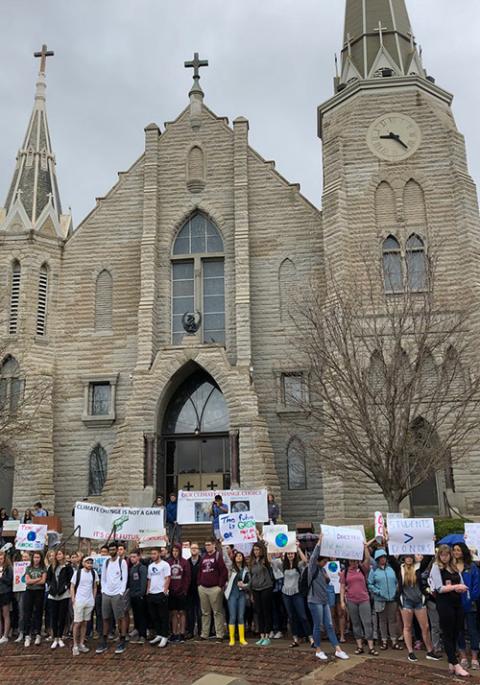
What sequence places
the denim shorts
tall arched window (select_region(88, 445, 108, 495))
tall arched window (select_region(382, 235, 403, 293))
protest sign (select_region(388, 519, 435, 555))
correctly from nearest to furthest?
the denim shorts
protest sign (select_region(388, 519, 435, 555))
tall arched window (select_region(382, 235, 403, 293))
tall arched window (select_region(88, 445, 108, 495))

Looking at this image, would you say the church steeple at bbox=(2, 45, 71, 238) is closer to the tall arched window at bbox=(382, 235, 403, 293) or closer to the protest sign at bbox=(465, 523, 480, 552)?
the tall arched window at bbox=(382, 235, 403, 293)

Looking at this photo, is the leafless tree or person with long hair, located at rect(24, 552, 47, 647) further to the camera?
the leafless tree

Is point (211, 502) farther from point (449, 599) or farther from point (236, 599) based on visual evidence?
point (449, 599)

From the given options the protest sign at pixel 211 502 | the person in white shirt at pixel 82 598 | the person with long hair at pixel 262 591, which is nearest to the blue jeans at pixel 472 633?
the person with long hair at pixel 262 591

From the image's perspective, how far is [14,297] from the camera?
25438mm

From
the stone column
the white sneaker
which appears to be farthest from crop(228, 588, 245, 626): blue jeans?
the stone column

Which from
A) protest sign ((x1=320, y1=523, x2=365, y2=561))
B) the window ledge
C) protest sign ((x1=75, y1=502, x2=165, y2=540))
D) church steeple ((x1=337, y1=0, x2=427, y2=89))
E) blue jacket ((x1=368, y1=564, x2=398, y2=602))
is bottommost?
blue jacket ((x1=368, y1=564, x2=398, y2=602))

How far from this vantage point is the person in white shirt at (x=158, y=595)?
37.6 ft

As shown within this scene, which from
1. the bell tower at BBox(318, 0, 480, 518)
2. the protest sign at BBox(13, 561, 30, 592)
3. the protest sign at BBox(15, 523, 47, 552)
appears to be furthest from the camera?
the bell tower at BBox(318, 0, 480, 518)

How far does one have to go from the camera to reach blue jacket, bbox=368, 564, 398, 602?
10672mm

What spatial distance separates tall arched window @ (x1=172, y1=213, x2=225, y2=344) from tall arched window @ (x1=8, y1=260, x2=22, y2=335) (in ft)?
18.6

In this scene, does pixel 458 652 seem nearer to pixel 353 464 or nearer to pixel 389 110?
pixel 353 464

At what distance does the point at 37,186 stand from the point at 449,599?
2297cm

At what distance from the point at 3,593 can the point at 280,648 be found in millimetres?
5026
